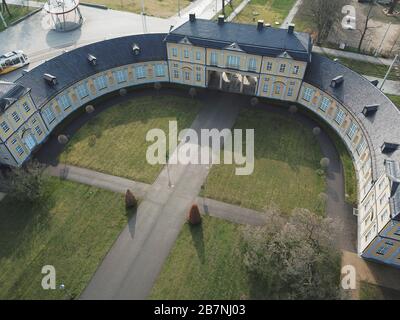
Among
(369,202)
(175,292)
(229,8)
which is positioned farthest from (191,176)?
(229,8)

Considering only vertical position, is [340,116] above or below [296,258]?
above

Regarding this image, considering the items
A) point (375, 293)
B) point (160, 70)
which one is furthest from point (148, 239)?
point (160, 70)

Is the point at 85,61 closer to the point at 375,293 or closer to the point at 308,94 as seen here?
the point at 308,94

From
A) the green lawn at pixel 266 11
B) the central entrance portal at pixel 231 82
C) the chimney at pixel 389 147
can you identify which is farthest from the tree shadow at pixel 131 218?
the green lawn at pixel 266 11

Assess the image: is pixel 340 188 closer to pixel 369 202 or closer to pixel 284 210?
pixel 369 202

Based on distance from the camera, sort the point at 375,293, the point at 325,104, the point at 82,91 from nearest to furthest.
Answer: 1. the point at 375,293
2. the point at 325,104
3. the point at 82,91

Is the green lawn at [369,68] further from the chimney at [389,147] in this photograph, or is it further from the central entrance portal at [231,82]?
the chimney at [389,147]
